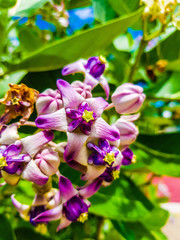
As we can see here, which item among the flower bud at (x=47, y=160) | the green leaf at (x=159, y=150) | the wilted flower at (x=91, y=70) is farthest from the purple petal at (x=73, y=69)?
the green leaf at (x=159, y=150)

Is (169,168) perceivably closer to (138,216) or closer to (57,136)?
(138,216)

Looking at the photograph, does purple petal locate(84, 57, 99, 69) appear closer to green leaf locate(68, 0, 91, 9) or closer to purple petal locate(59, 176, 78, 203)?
purple petal locate(59, 176, 78, 203)

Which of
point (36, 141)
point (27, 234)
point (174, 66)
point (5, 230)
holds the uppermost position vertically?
point (36, 141)

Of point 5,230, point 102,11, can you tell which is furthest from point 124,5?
point 5,230

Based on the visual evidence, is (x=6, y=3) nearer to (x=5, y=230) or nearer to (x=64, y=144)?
(x=64, y=144)

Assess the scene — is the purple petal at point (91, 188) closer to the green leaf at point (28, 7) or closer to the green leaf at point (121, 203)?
the green leaf at point (121, 203)

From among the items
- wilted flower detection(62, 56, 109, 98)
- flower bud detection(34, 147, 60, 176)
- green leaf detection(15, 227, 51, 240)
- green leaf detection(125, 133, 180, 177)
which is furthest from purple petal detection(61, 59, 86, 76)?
green leaf detection(15, 227, 51, 240)
